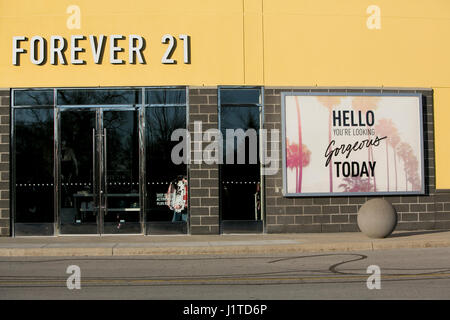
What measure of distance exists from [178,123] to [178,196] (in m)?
2.02

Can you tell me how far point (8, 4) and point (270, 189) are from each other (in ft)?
29.3

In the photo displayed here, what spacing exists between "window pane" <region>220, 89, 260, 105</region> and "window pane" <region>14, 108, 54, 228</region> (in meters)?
4.83

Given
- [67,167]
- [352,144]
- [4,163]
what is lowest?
[67,167]

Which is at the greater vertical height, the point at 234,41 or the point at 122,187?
the point at 234,41

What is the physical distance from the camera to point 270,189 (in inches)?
651

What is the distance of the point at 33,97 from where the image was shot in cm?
1659

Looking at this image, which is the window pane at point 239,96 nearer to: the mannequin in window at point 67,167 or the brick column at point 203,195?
the brick column at point 203,195

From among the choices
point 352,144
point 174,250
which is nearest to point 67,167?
point 174,250

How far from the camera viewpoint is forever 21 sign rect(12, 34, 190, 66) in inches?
647

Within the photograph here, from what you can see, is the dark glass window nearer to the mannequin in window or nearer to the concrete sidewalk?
the concrete sidewalk

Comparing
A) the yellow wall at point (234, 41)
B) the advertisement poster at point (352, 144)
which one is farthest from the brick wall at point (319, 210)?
the yellow wall at point (234, 41)

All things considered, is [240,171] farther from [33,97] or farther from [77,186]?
[33,97]

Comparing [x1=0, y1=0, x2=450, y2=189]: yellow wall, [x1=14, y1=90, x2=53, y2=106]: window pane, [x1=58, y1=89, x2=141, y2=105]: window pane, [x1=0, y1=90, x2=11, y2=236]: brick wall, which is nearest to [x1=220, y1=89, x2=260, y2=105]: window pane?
[x1=0, y1=0, x2=450, y2=189]: yellow wall

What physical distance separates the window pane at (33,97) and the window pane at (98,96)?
1.01 feet
